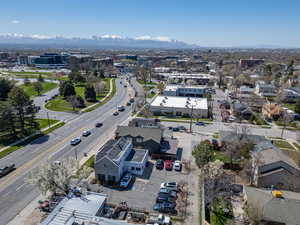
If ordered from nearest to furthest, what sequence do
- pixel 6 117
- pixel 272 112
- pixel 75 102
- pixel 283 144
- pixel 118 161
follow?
pixel 118 161, pixel 6 117, pixel 283 144, pixel 272 112, pixel 75 102

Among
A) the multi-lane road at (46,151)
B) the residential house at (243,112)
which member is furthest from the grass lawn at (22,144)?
the residential house at (243,112)

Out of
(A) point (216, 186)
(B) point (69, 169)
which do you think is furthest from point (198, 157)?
(B) point (69, 169)

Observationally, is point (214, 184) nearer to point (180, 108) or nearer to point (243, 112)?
point (180, 108)

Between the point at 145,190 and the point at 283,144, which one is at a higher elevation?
the point at 283,144

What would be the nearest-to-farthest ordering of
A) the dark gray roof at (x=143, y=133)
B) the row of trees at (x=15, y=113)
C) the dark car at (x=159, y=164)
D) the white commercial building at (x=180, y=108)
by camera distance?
1. the dark car at (x=159, y=164)
2. the dark gray roof at (x=143, y=133)
3. the row of trees at (x=15, y=113)
4. the white commercial building at (x=180, y=108)

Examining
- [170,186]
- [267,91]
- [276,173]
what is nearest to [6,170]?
[170,186]

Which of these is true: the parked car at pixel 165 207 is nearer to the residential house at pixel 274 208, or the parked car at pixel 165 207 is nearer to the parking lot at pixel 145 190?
the parking lot at pixel 145 190

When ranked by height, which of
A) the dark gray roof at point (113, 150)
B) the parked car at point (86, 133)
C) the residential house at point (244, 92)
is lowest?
the parked car at point (86, 133)
